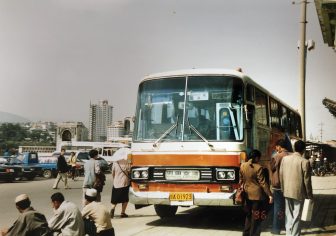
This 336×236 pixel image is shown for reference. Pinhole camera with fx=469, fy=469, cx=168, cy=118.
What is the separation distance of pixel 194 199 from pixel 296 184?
243cm

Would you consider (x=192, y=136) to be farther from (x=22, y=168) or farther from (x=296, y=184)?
(x=22, y=168)

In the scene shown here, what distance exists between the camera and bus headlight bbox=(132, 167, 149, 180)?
33.7 feet

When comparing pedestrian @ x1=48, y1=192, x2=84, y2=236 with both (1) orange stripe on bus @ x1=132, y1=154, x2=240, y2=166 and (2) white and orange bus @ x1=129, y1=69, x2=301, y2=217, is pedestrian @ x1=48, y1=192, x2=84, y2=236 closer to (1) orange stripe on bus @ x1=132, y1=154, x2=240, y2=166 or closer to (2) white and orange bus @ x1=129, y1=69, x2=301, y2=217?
(2) white and orange bus @ x1=129, y1=69, x2=301, y2=217

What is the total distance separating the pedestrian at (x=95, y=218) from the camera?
687 centimetres

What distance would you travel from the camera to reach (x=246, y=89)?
1028 centimetres

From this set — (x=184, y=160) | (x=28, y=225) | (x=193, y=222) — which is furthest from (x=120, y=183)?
(x=28, y=225)

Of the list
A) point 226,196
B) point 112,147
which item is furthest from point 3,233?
point 112,147

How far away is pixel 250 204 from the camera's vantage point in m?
8.28

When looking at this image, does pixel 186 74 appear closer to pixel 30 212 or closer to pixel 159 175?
pixel 159 175

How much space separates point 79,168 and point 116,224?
26.0 meters

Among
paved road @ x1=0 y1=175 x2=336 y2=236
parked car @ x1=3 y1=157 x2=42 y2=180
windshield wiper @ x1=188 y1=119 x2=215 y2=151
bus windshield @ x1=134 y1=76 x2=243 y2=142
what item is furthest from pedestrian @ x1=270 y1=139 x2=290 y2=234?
parked car @ x1=3 y1=157 x2=42 y2=180

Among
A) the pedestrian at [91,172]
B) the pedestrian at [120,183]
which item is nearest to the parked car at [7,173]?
the pedestrian at [120,183]

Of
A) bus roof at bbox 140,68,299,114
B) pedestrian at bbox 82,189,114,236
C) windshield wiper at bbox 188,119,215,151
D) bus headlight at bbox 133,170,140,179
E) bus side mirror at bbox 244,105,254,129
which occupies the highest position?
bus roof at bbox 140,68,299,114

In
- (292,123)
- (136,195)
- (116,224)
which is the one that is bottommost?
(116,224)
